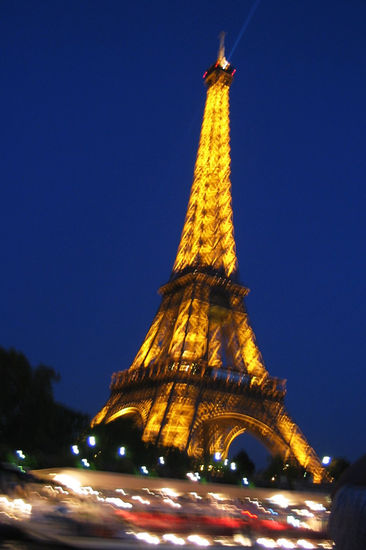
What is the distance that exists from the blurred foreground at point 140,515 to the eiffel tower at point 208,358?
19.3 meters

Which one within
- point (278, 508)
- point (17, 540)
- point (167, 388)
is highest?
point (167, 388)

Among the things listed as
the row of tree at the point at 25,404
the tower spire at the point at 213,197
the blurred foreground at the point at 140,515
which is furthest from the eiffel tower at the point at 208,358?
the blurred foreground at the point at 140,515

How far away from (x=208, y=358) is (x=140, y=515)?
30.3 metres

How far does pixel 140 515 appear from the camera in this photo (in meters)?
10.8

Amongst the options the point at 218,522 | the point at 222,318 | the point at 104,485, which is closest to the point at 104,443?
the point at 222,318

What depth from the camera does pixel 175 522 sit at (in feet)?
35.9

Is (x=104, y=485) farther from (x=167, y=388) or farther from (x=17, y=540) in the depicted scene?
(x=167, y=388)

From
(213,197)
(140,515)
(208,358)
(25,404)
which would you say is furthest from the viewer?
(213,197)

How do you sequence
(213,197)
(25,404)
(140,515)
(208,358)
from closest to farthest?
(140,515) < (25,404) < (208,358) < (213,197)

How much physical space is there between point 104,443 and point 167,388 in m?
5.27

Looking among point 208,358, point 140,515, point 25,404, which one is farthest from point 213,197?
point 140,515

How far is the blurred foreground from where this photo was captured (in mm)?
9273

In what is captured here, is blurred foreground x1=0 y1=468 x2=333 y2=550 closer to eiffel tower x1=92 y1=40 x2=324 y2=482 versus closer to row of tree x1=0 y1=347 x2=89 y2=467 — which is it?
row of tree x1=0 y1=347 x2=89 y2=467

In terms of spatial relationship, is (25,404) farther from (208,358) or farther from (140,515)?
(140,515)
